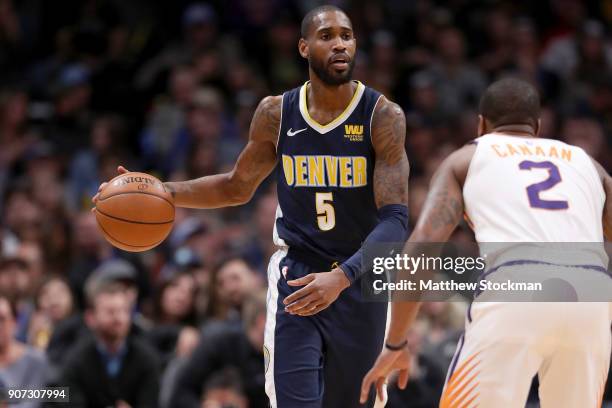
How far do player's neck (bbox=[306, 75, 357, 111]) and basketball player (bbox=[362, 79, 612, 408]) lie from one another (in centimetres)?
103

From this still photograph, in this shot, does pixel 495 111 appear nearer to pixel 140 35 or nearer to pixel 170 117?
pixel 170 117

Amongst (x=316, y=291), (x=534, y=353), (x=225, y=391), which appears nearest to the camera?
(x=534, y=353)

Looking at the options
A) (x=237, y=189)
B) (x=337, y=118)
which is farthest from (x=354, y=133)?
(x=237, y=189)

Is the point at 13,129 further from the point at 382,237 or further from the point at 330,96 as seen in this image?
the point at 382,237

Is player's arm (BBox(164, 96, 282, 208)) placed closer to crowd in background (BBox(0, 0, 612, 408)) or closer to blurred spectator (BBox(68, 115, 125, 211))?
crowd in background (BBox(0, 0, 612, 408))

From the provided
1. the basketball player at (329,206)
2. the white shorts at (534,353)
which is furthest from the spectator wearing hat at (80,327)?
the white shorts at (534,353)

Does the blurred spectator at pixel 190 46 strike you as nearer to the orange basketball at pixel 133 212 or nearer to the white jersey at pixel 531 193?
the orange basketball at pixel 133 212

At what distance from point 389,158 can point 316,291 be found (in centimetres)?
98

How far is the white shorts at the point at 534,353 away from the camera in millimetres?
5207

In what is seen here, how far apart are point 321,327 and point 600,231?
1691 millimetres

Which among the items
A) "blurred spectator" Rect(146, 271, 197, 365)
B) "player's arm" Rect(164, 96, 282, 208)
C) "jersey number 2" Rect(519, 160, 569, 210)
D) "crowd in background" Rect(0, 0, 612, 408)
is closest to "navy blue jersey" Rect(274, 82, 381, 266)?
"player's arm" Rect(164, 96, 282, 208)

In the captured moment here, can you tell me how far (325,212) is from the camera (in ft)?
21.1

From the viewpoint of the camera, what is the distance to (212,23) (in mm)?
15148

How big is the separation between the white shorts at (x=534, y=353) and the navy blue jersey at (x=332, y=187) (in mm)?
1326
